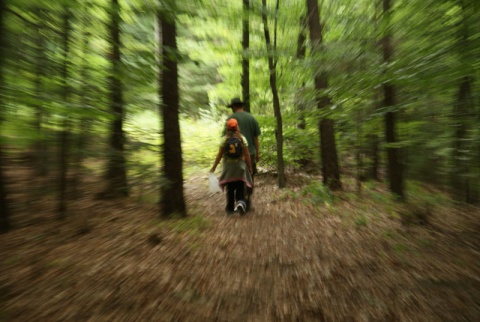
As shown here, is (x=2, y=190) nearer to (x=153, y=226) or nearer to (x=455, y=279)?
(x=153, y=226)

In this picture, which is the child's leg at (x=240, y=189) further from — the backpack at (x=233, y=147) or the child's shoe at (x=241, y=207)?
the backpack at (x=233, y=147)

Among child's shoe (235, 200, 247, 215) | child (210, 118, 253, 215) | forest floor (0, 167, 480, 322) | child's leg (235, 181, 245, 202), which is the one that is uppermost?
child (210, 118, 253, 215)

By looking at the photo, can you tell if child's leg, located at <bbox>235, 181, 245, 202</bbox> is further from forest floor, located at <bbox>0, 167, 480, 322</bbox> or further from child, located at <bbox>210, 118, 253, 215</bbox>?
forest floor, located at <bbox>0, 167, 480, 322</bbox>

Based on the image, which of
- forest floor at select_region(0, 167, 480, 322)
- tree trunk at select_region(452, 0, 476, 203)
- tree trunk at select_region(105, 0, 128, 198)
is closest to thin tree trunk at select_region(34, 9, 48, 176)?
tree trunk at select_region(105, 0, 128, 198)

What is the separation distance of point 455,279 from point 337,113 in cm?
276

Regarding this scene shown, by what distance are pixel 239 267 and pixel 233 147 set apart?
2.67m

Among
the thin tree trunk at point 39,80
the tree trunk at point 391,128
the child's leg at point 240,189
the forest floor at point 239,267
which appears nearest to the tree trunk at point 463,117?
the tree trunk at point 391,128

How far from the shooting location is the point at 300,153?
A: 29.1 feet

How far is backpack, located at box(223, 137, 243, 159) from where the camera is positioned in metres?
5.11

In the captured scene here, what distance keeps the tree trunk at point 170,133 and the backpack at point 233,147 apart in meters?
1.04

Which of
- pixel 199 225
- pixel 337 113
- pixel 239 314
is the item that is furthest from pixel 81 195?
pixel 337 113

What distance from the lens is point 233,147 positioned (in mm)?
5102

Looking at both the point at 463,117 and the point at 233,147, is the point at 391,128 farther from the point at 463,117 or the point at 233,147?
the point at 233,147

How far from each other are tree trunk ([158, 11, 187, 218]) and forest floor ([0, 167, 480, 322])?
16.8 inches
